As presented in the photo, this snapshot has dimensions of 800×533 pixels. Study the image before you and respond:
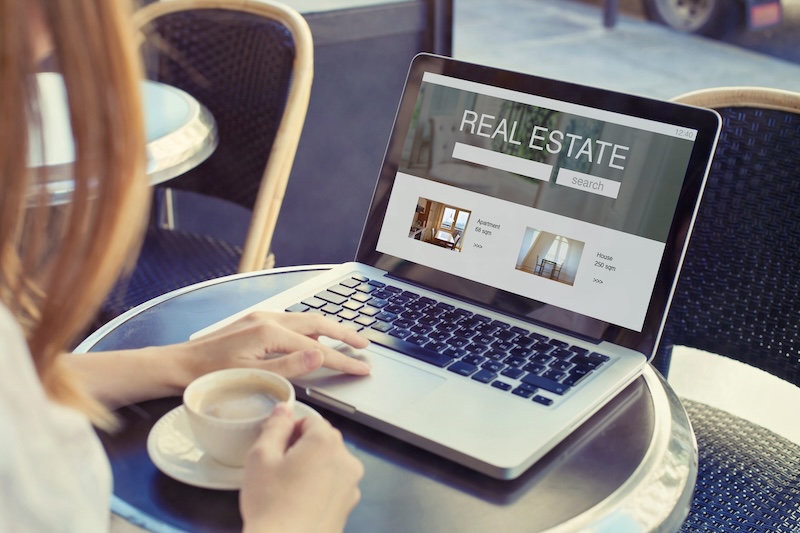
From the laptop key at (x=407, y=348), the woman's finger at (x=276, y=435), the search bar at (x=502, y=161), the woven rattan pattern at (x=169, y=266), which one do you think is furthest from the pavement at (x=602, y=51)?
the woman's finger at (x=276, y=435)

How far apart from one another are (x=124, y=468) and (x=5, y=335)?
29 cm

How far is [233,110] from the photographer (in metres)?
1.80

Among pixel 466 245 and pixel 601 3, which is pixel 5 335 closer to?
pixel 466 245

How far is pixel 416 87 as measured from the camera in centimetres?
106

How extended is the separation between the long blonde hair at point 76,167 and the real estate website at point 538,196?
488 millimetres

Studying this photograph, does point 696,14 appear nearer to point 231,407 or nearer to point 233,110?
point 233,110

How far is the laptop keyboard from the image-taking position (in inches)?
33.6

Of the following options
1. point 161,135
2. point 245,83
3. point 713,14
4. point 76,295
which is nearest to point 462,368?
point 76,295

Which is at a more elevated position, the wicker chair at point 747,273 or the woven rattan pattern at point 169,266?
the wicker chair at point 747,273

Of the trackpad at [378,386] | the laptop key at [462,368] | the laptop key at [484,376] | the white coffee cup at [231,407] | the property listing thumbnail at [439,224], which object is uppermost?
the property listing thumbnail at [439,224]

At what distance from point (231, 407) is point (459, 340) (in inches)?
11.5

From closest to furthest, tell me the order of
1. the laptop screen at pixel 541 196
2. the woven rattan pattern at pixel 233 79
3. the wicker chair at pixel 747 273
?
the laptop screen at pixel 541 196, the wicker chair at pixel 747 273, the woven rattan pattern at pixel 233 79

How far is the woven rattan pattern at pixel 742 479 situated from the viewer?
1045 millimetres

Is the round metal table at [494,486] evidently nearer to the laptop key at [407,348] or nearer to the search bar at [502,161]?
the laptop key at [407,348]
